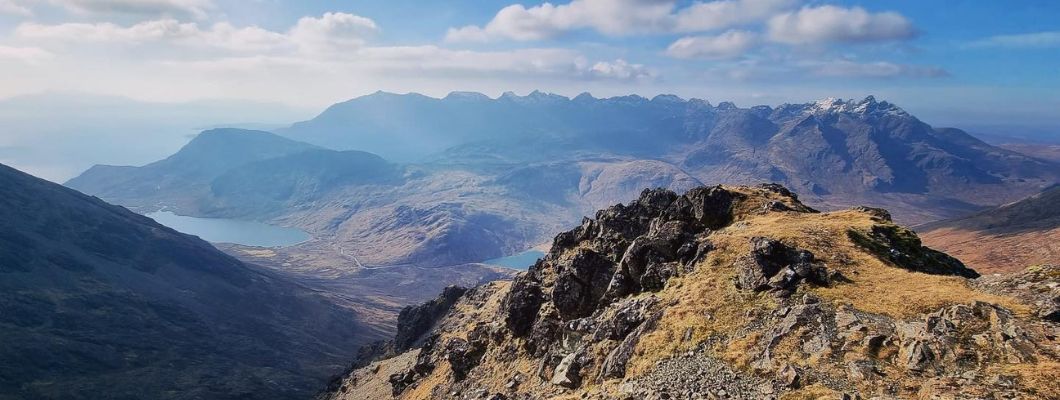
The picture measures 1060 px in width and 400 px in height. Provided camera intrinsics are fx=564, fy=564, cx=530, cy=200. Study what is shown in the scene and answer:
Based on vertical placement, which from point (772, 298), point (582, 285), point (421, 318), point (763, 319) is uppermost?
point (772, 298)

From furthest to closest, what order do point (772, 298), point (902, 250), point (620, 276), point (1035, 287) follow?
point (620, 276), point (902, 250), point (772, 298), point (1035, 287)

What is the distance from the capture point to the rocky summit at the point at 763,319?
2853cm

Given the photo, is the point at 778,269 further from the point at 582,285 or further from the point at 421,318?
the point at 421,318

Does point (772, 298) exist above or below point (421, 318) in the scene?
above

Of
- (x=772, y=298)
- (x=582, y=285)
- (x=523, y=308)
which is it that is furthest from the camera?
(x=523, y=308)

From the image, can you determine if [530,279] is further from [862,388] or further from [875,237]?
[862,388]

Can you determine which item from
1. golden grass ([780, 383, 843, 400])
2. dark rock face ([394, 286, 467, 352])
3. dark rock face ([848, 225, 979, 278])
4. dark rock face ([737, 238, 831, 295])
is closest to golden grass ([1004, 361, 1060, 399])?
golden grass ([780, 383, 843, 400])

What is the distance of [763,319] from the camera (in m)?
37.2

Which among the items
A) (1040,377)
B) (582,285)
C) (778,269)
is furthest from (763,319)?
(582,285)

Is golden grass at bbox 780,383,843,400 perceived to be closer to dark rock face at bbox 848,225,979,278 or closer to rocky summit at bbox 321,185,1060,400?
rocky summit at bbox 321,185,1060,400

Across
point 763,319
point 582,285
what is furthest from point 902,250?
point 582,285

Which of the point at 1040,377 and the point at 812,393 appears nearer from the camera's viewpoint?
the point at 1040,377

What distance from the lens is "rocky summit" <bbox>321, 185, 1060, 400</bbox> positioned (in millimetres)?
28531

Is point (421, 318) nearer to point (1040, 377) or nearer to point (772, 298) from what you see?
point (772, 298)
